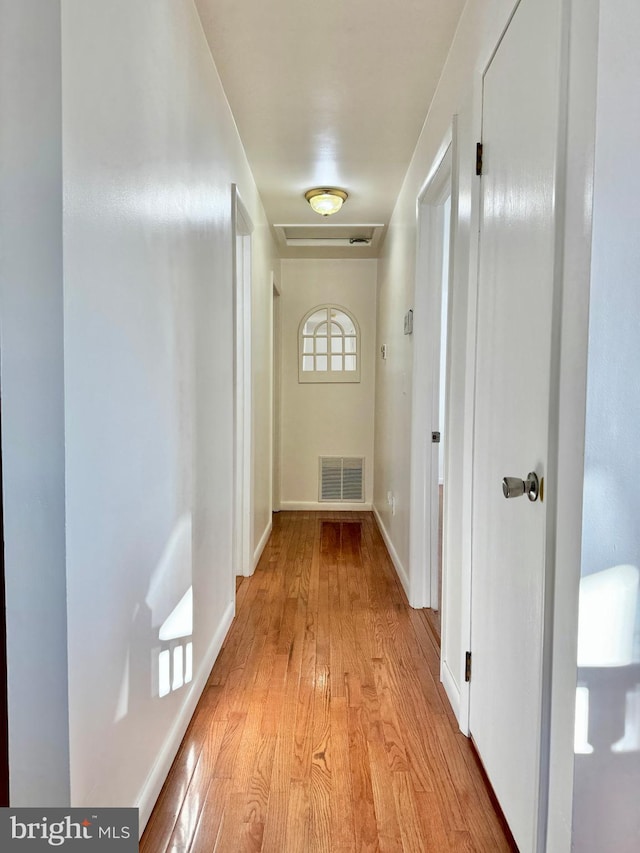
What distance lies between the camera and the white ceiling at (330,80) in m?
1.93

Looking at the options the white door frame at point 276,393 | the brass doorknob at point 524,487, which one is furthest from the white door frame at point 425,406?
the white door frame at point 276,393

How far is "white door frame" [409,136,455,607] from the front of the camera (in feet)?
9.39

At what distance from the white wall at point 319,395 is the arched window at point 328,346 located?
6cm

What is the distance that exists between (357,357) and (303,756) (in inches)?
160

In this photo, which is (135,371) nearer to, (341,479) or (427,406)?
(427,406)

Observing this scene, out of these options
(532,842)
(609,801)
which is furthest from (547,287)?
(532,842)

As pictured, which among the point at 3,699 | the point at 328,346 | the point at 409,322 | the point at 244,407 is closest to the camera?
the point at 3,699

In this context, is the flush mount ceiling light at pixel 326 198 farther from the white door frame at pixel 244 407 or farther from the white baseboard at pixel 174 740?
the white baseboard at pixel 174 740

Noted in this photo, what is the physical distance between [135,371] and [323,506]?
14.0ft

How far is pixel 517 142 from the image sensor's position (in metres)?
1.39

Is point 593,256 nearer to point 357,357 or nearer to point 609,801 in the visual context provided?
point 609,801

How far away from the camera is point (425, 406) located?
296 centimetres

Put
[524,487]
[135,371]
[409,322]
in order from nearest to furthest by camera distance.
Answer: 1. [524,487]
2. [135,371]
3. [409,322]

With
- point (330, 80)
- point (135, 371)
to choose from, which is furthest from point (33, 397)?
point (330, 80)
